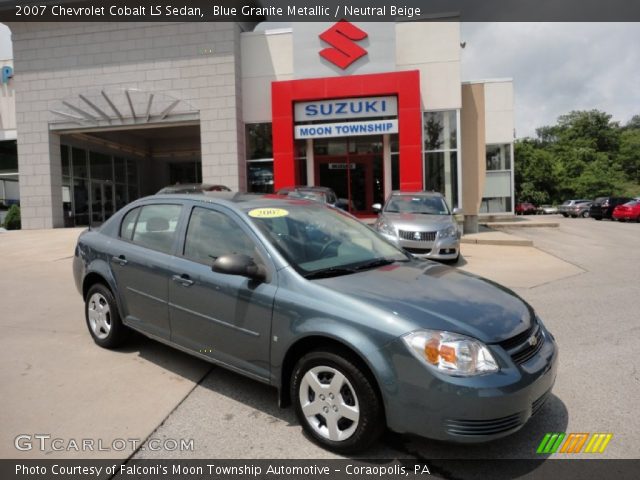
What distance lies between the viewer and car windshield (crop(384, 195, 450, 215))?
11172 millimetres

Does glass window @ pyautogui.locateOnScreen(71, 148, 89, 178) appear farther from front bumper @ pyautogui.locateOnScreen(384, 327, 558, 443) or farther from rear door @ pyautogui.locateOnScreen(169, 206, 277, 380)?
front bumper @ pyautogui.locateOnScreen(384, 327, 558, 443)

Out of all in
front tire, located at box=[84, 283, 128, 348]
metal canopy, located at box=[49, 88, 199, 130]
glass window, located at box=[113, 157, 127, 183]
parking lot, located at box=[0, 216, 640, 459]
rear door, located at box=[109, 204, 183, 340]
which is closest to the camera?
parking lot, located at box=[0, 216, 640, 459]

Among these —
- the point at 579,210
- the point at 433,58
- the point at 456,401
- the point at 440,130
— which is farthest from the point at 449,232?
the point at 579,210

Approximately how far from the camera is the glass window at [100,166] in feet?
80.0

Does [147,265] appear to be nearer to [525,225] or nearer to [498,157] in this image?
[525,225]

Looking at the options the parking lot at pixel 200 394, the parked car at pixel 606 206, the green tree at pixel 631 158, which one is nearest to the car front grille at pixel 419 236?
the parking lot at pixel 200 394

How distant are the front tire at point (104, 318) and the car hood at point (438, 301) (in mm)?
2513

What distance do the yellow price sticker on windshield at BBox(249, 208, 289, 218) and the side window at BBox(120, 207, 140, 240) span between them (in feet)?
5.10

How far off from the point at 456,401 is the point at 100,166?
26.0 meters

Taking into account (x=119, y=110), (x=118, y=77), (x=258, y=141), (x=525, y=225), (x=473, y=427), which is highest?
(x=118, y=77)

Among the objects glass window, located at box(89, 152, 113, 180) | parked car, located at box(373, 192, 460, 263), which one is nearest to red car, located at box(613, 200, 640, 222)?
parked car, located at box(373, 192, 460, 263)

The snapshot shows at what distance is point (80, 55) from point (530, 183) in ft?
176

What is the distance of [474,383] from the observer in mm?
2557

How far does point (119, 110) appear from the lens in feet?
62.2
